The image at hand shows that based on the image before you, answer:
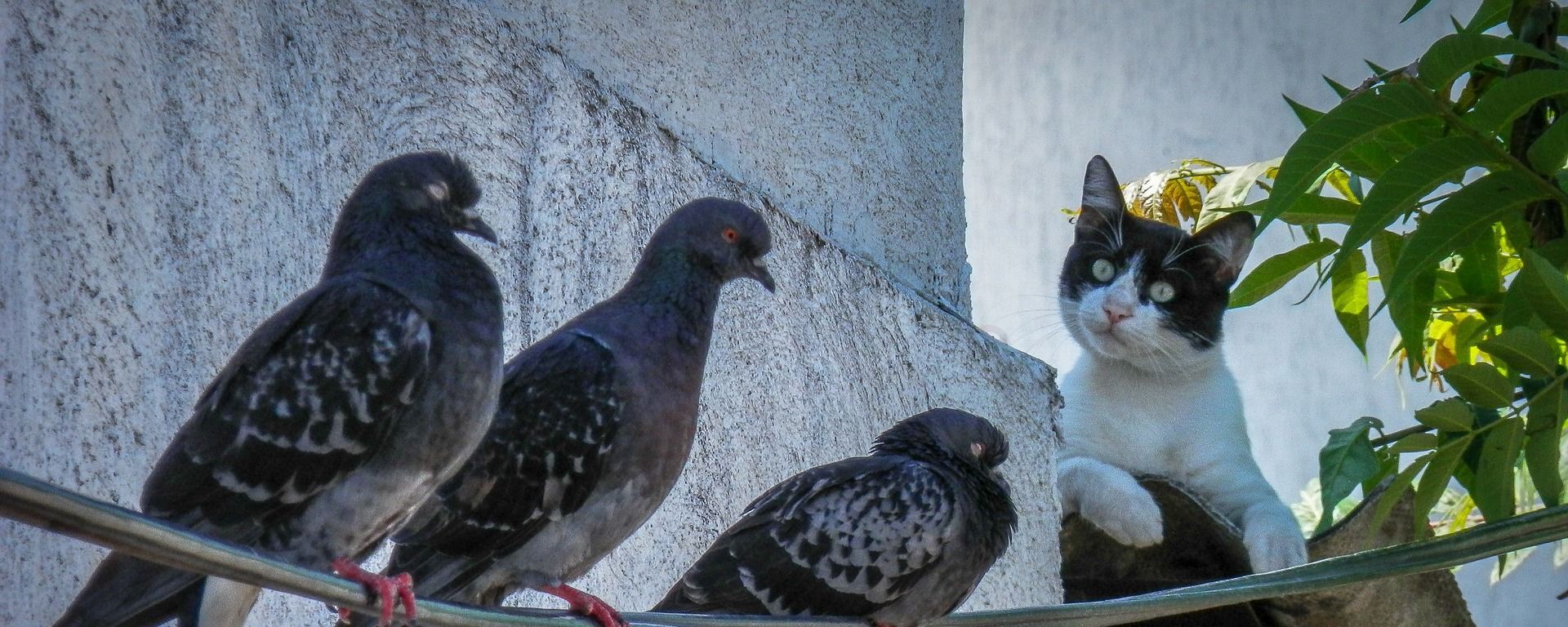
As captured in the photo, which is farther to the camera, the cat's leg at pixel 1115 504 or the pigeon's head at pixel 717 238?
the cat's leg at pixel 1115 504

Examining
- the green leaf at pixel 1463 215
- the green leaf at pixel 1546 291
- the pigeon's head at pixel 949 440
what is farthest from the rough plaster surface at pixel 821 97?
the green leaf at pixel 1546 291

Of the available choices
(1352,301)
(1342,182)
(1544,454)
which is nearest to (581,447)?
(1544,454)

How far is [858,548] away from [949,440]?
0.97 feet

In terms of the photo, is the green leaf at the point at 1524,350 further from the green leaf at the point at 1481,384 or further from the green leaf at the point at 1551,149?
the green leaf at the point at 1551,149

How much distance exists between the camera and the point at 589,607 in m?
2.03

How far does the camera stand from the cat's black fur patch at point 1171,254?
4008mm

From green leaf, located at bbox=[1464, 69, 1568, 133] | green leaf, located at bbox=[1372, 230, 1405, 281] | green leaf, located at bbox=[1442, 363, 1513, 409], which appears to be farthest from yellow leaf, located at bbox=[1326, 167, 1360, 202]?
green leaf, located at bbox=[1464, 69, 1568, 133]

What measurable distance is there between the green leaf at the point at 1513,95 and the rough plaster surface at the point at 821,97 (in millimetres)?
1389

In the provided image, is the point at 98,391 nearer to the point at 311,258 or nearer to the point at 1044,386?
the point at 311,258

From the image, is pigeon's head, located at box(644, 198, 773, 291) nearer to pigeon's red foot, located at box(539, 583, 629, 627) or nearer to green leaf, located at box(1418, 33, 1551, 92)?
pigeon's red foot, located at box(539, 583, 629, 627)

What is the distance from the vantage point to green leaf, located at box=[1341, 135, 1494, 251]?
223 cm

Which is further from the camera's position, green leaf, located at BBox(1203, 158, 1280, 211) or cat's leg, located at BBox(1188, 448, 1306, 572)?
green leaf, located at BBox(1203, 158, 1280, 211)

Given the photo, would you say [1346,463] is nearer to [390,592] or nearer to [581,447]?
[581,447]

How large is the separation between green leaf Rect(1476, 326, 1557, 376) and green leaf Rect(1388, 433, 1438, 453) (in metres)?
0.28
